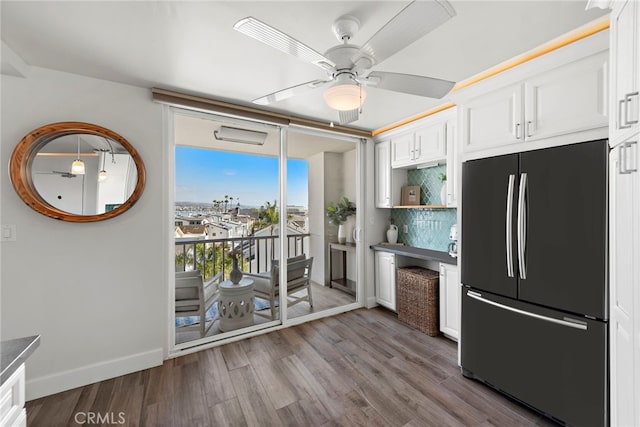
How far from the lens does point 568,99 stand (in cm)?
173

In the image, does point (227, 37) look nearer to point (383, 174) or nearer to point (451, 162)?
point (451, 162)

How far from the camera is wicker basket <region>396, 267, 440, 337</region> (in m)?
2.96

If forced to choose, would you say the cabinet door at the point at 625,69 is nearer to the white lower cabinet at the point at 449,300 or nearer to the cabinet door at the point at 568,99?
the cabinet door at the point at 568,99

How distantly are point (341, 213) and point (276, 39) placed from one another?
274cm

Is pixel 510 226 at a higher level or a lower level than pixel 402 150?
lower

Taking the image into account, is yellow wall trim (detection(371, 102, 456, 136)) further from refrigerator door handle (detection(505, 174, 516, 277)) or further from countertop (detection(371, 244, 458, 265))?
countertop (detection(371, 244, 458, 265))

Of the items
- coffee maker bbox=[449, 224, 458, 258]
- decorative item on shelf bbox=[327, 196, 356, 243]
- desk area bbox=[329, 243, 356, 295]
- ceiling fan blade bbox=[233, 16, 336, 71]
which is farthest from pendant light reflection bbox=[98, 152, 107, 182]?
coffee maker bbox=[449, 224, 458, 258]

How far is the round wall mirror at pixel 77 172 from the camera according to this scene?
1988 mm

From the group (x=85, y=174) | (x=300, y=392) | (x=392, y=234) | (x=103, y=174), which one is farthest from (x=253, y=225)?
(x=392, y=234)

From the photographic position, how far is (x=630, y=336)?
1136 mm

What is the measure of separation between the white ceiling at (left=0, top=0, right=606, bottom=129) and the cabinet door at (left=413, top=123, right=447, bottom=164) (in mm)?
840

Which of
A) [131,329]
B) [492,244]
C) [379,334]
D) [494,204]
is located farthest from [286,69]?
[379,334]

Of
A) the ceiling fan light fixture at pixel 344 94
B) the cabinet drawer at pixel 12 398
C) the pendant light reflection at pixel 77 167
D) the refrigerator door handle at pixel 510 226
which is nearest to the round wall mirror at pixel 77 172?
the pendant light reflection at pixel 77 167

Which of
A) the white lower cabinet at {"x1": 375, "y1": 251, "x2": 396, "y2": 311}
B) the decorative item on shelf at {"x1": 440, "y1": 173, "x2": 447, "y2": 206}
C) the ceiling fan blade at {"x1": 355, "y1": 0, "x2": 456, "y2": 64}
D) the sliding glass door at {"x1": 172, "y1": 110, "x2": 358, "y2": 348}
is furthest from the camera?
the white lower cabinet at {"x1": 375, "y1": 251, "x2": 396, "y2": 311}
